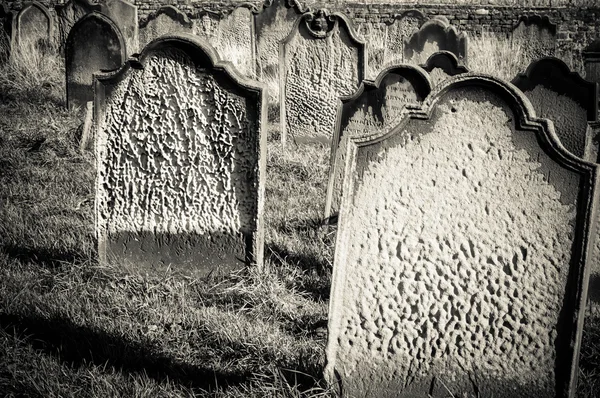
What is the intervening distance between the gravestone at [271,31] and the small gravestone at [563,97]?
481 centimetres

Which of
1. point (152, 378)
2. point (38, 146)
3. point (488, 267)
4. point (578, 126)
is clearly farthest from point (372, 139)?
point (38, 146)

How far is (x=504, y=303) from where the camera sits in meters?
2.30

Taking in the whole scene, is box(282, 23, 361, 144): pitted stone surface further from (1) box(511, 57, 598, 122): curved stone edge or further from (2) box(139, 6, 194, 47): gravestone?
(2) box(139, 6, 194, 47): gravestone

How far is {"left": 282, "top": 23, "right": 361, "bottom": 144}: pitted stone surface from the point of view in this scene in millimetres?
7016

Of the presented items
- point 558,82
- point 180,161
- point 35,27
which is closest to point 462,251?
point 180,161

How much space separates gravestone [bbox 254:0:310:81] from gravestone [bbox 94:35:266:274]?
17.5 feet

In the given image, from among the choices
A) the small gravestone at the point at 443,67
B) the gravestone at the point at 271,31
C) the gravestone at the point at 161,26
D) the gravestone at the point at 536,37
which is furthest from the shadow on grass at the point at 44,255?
the gravestone at the point at 536,37

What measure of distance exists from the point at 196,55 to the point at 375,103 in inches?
68.0

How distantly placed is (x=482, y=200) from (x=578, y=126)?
271 centimetres

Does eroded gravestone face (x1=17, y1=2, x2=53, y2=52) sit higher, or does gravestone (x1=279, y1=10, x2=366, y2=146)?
eroded gravestone face (x1=17, y1=2, x2=53, y2=52)

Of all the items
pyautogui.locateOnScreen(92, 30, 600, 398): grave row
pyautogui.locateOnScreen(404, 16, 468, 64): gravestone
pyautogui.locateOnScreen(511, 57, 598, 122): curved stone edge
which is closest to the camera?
pyautogui.locateOnScreen(92, 30, 600, 398): grave row

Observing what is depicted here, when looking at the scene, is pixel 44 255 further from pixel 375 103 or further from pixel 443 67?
pixel 443 67

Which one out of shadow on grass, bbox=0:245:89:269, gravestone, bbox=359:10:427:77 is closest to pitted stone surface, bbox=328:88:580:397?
shadow on grass, bbox=0:245:89:269

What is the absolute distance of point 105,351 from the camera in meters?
2.83
